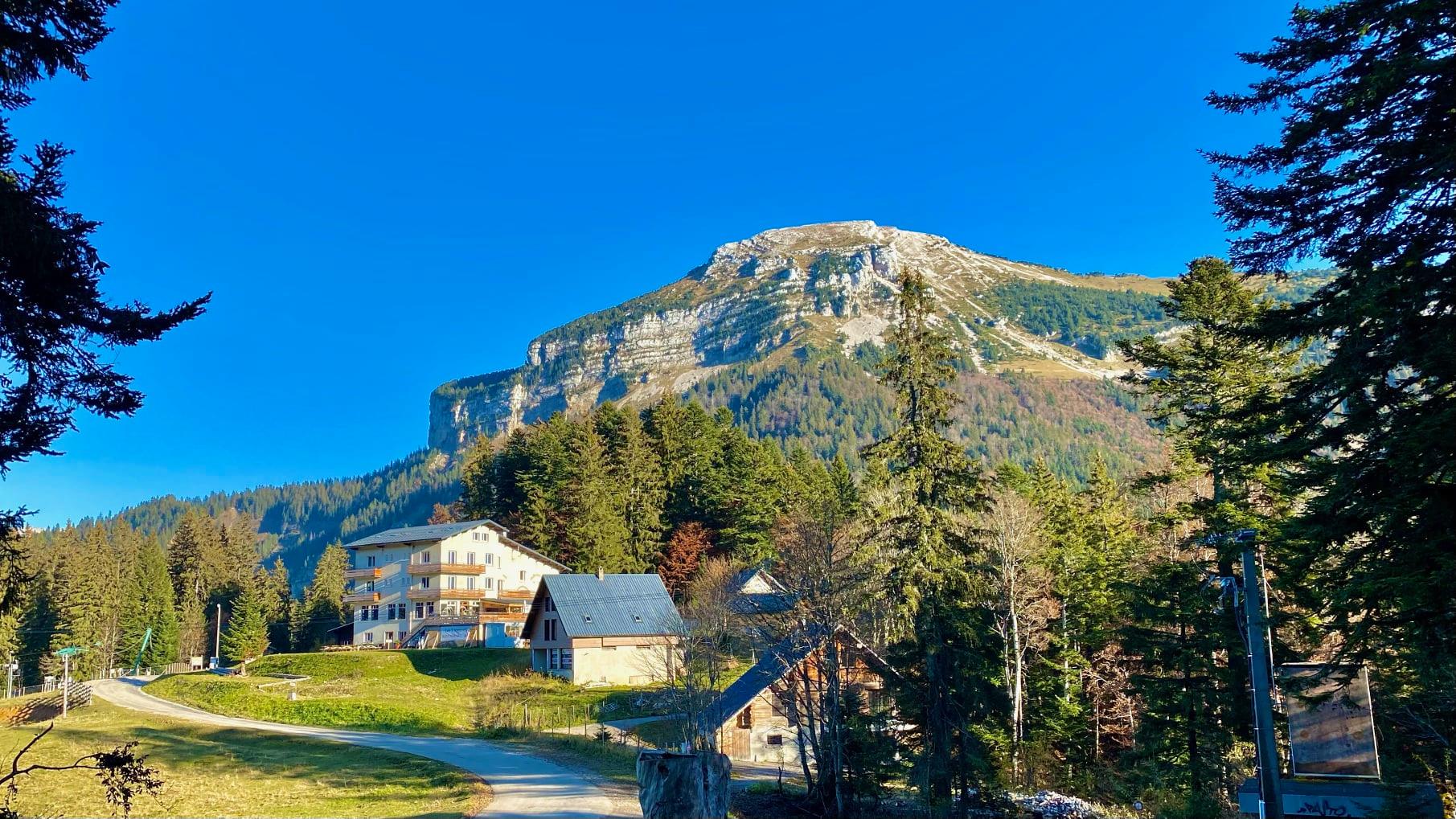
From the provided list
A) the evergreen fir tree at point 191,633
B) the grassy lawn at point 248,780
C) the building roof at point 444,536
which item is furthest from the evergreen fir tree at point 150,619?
the grassy lawn at point 248,780

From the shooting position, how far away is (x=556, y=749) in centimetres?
3195

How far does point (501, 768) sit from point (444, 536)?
49.7 metres

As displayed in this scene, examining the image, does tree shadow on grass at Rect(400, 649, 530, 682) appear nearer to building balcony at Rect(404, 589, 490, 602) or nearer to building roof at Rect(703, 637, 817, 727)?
building balcony at Rect(404, 589, 490, 602)

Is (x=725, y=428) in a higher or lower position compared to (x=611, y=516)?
higher

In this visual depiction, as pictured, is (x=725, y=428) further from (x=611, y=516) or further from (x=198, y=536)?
(x=198, y=536)

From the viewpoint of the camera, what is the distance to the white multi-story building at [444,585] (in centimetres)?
7250

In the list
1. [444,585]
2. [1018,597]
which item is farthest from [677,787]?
[444,585]

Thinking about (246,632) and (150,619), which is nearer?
(246,632)

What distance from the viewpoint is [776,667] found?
33.0 meters

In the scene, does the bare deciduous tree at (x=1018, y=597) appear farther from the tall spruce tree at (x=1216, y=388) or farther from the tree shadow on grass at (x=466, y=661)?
the tree shadow on grass at (x=466, y=661)

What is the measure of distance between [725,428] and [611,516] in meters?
19.0

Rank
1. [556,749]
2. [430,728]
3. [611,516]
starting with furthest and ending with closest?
[611,516]
[430,728]
[556,749]

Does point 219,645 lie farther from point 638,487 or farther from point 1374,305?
point 1374,305

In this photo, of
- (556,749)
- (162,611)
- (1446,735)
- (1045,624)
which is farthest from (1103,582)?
(162,611)
